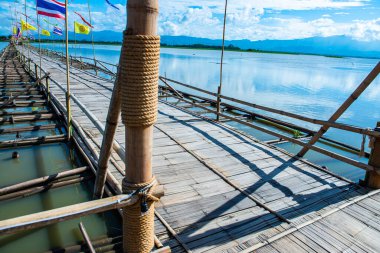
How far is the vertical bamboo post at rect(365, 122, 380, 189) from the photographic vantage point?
191 inches

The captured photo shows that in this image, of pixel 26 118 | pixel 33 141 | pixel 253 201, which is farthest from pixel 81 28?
pixel 253 201

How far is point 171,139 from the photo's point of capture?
7.42 m

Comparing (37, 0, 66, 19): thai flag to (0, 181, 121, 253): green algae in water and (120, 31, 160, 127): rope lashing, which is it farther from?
(120, 31, 160, 127): rope lashing

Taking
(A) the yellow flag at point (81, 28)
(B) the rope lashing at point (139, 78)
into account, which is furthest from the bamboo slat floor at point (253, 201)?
(A) the yellow flag at point (81, 28)

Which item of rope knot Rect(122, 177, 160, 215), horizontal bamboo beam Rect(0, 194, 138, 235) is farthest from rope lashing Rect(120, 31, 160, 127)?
horizontal bamboo beam Rect(0, 194, 138, 235)

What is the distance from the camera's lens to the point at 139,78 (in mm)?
2336

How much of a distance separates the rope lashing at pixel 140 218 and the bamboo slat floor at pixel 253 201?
680mm

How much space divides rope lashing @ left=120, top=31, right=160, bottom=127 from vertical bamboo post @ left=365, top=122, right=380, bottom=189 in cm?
436

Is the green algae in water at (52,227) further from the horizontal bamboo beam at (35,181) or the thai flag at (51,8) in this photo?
the thai flag at (51,8)

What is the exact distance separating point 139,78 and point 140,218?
4.65 ft

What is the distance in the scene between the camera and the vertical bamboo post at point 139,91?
2.23 m

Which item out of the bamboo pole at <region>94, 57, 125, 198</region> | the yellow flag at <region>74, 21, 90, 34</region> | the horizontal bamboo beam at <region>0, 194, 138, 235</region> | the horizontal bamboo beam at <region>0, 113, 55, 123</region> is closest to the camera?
the horizontal bamboo beam at <region>0, 194, 138, 235</region>

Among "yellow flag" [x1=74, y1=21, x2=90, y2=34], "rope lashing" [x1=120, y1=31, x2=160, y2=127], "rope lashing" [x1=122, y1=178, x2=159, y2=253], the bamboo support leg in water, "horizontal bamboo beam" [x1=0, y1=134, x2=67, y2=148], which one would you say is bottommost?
"horizontal bamboo beam" [x1=0, y1=134, x2=67, y2=148]

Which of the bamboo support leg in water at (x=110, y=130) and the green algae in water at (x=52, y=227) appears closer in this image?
the bamboo support leg in water at (x=110, y=130)
